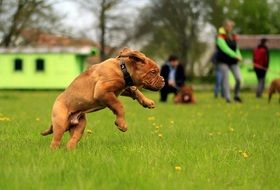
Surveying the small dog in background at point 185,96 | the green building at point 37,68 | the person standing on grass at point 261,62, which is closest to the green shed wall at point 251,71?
the green building at point 37,68

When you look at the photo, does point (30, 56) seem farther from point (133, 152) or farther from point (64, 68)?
point (133, 152)

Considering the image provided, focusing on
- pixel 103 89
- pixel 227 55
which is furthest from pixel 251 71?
pixel 103 89

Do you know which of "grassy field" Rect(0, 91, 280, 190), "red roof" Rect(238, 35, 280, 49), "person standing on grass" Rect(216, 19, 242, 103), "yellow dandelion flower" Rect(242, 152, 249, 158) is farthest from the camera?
"red roof" Rect(238, 35, 280, 49)

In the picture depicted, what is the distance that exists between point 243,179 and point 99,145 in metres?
2.43

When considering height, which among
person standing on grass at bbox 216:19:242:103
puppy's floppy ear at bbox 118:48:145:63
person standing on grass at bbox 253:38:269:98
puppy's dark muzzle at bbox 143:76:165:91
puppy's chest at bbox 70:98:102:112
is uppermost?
puppy's floppy ear at bbox 118:48:145:63

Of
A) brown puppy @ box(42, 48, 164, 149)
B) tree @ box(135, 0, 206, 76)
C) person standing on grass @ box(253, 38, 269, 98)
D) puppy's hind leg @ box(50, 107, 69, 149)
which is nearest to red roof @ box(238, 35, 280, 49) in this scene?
tree @ box(135, 0, 206, 76)

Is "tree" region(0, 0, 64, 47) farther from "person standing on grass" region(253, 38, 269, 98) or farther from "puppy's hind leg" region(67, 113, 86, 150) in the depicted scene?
"puppy's hind leg" region(67, 113, 86, 150)

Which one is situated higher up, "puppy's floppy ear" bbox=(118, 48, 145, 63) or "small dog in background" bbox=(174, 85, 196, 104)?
"puppy's floppy ear" bbox=(118, 48, 145, 63)

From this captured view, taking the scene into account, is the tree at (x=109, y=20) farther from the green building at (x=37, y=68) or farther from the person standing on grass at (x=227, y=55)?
the person standing on grass at (x=227, y=55)

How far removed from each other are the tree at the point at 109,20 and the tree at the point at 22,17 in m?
8.03

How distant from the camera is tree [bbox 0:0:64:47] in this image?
150ft

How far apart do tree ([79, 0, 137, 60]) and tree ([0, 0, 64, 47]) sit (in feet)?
26.3

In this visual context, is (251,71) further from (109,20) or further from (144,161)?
(144,161)

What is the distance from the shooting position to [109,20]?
56.1 m
